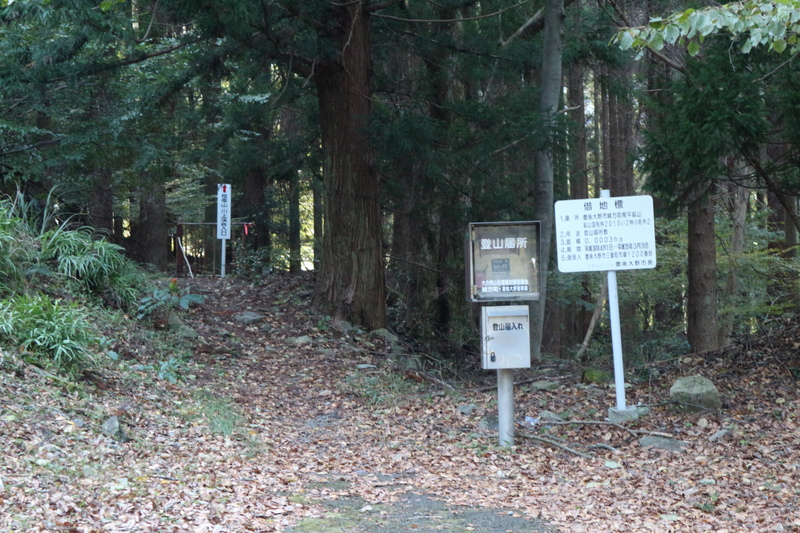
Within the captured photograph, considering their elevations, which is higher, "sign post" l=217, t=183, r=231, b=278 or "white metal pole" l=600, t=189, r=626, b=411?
"sign post" l=217, t=183, r=231, b=278

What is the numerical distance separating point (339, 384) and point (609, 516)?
185 inches

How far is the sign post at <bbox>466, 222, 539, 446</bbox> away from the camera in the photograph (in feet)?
22.6

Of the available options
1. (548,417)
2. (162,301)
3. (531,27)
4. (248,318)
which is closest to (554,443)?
(548,417)

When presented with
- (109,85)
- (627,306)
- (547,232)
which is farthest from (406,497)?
(627,306)

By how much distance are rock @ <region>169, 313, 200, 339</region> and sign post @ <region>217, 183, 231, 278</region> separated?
17.9 feet

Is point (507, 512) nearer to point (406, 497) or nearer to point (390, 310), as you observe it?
point (406, 497)

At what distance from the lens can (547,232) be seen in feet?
37.1

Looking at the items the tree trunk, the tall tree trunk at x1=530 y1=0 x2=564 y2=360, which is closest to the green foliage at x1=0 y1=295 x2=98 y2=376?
the tall tree trunk at x1=530 y1=0 x2=564 y2=360

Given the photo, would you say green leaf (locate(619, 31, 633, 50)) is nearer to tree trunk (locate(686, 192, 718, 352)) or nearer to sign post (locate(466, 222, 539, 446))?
sign post (locate(466, 222, 539, 446))

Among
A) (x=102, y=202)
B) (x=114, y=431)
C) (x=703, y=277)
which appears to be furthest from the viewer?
(x=102, y=202)

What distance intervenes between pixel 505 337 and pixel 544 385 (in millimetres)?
2644

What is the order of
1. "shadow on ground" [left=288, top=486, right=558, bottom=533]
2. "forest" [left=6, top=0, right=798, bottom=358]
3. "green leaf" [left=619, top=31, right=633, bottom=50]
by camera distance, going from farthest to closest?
"forest" [left=6, top=0, right=798, bottom=358] → "green leaf" [left=619, top=31, right=633, bottom=50] → "shadow on ground" [left=288, top=486, right=558, bottom=533]

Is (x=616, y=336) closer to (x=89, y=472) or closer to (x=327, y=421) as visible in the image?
(x=327, y=421)

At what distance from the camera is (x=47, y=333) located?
724cm
